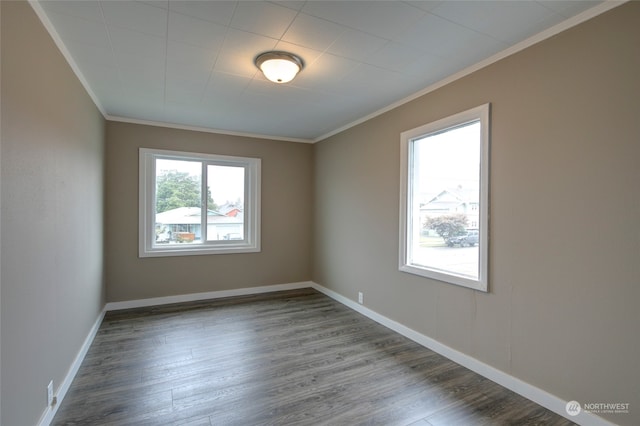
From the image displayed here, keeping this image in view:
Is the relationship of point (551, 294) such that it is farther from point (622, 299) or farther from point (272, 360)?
point (272, 360)

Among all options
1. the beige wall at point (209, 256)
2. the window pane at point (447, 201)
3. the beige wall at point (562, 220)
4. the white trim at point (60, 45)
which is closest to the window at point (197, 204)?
the beige wall at point (209, 256)

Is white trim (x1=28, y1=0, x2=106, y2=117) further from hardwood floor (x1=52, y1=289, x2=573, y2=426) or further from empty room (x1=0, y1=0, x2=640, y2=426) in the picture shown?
hardwood floor (x1=52, y1=289, x2=573, y2=426)

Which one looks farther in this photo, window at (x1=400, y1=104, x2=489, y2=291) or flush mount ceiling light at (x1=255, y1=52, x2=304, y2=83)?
window at (x1=400, y1=104, x2=489, y2=291)

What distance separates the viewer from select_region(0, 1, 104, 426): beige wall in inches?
59.3

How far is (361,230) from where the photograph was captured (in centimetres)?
412

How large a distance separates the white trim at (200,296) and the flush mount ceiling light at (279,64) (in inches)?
135

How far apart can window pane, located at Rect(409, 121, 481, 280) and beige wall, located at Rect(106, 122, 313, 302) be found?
96.9 inches

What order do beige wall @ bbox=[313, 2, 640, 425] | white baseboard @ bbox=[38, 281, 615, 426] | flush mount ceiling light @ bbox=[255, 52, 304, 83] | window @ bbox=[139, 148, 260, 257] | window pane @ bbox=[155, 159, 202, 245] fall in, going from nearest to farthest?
beige wall @ bbox=[313, 2, 640, 425]
white baseboard @ bbox=[38, 281, 615, 426]
flush mount ceiling light @ bbox=[255, 52, 304, 83]
window @ bbox=[139, 148, 260, 257]
window pane @ bbox=[155, 159, 202, 245]

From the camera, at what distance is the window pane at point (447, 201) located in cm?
272

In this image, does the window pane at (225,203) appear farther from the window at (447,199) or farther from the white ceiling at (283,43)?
the window at (447,199)

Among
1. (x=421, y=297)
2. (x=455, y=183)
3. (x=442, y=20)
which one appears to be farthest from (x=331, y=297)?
(x=442, y=20)

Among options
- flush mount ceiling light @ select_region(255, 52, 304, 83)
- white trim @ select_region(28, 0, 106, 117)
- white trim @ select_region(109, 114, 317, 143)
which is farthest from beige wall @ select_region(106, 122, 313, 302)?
flush mount ceiling light @ select_region(255, 52, 304, 83)

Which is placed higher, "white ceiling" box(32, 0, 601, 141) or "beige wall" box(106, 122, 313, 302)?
"white ceiling" box(32, 0, 601, 141)

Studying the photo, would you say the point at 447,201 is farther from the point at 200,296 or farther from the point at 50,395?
the point at 200,296
